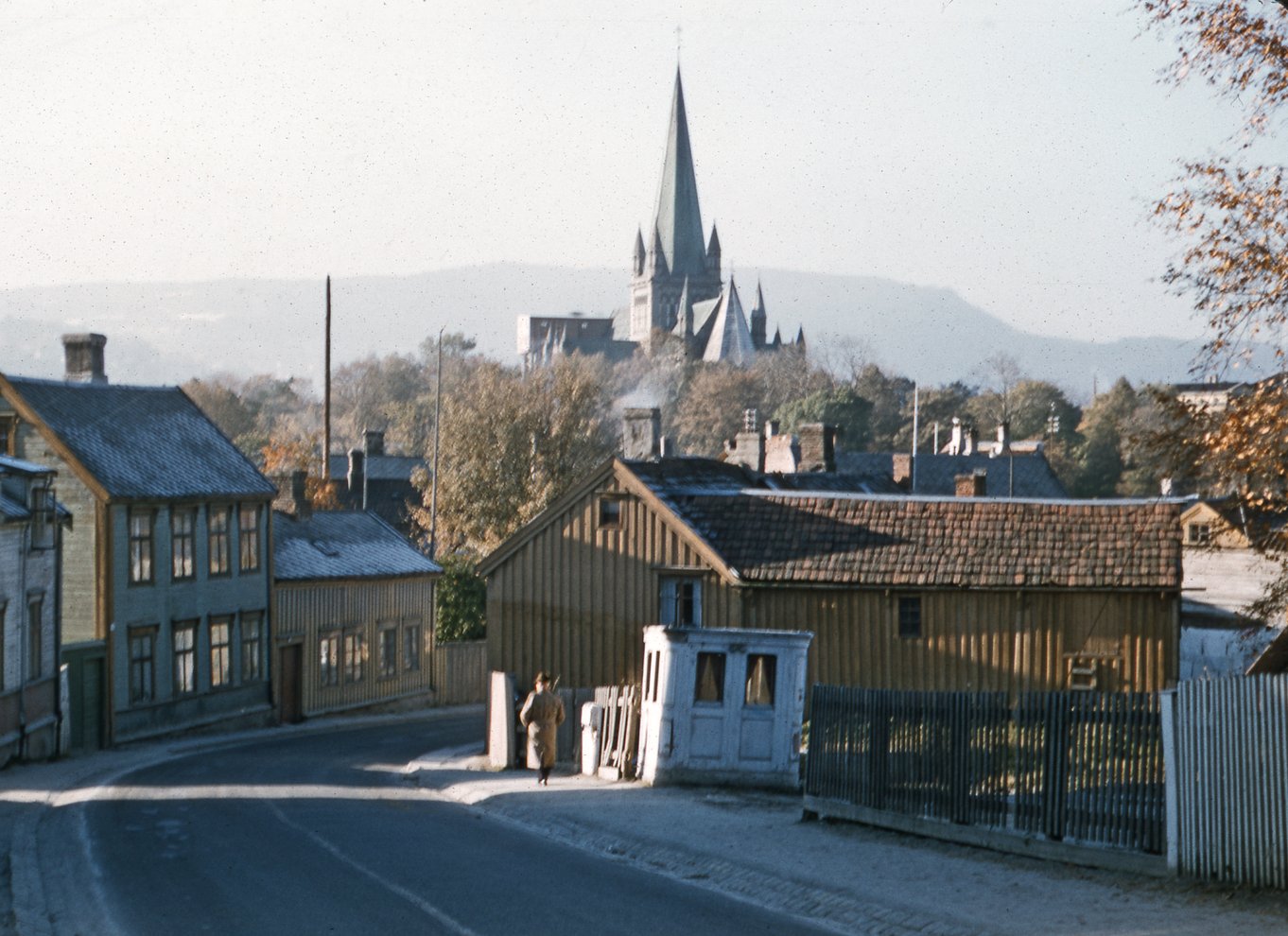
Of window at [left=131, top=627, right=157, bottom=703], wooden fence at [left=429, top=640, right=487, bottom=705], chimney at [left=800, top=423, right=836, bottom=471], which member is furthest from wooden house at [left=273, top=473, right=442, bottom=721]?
chimney at [left=800, top=423, right=836, bottom=471]

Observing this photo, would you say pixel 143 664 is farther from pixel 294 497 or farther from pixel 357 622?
pixel 294 497

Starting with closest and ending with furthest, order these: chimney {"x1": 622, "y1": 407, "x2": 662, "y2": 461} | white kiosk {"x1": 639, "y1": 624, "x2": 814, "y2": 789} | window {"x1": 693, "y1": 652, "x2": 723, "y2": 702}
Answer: white kiosk {"x1": 639, "y1": 624, "x2": 814, "y2": 789}
window {"x1": 693, "y1": 652, "x2": 723, "y2": 702}
chimney {"x1": 622, "y1": 407, "x2": 662, "y2": 461}

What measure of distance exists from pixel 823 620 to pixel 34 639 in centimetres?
1470

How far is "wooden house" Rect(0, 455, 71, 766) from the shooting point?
97.7 feet

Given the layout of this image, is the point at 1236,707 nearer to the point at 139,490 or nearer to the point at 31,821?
the point at 31,821

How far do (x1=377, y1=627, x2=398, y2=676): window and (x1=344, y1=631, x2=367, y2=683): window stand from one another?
98 cm

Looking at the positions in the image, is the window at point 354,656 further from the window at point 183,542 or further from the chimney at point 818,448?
the chimney at point 818,448

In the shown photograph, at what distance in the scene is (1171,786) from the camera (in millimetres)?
15125

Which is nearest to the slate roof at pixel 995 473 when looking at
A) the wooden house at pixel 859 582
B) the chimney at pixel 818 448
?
the chimney at pixel 818 448

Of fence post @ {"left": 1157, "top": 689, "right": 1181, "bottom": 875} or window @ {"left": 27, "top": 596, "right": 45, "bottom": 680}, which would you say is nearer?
fence post @ {"left": 1157, "top": 689, "right": 1181, "bottom": 875}

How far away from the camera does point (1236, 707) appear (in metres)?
14.7

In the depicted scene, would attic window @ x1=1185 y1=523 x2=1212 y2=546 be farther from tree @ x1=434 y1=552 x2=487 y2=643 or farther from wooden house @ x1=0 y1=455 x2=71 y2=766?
wooden house @ x1=0 y1=455 x2=71 y2=766

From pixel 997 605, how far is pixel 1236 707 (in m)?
16.5

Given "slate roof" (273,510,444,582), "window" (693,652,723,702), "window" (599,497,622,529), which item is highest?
"window" (599,497,622,529)
